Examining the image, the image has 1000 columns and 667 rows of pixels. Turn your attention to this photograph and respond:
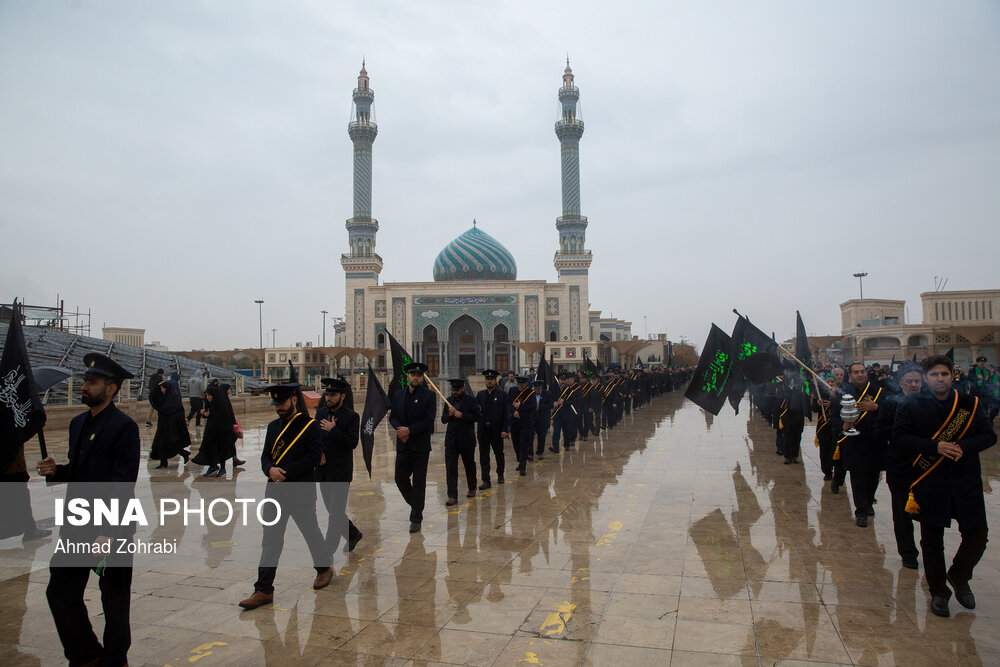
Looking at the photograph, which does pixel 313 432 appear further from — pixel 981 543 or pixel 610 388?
pixel 610 388

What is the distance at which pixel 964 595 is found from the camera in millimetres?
3623

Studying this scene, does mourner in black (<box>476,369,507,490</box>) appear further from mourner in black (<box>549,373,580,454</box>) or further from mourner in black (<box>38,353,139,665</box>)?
mourner in black (<box>38,353,139,665</box>)

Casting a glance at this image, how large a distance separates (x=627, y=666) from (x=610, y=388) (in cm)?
1116

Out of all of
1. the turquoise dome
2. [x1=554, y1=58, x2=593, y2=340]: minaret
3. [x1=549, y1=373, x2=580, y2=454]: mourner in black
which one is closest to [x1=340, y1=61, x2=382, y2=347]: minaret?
the turquoise dome

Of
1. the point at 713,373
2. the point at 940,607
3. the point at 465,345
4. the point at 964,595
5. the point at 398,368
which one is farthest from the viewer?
the point at 465,345

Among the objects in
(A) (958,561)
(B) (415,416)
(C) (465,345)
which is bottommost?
(A) (958,561)

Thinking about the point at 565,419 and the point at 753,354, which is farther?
the point at 565,419

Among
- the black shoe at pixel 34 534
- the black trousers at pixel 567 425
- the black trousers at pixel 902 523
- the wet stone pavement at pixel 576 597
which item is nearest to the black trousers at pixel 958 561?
the wet stone pavement at pixel 576 597

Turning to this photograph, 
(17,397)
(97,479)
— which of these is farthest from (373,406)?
(97,479)

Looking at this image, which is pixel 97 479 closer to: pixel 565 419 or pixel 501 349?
pixel 565 419

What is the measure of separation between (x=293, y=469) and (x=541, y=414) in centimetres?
659

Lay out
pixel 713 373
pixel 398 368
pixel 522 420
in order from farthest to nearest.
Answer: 1. pixel 522 420
2. pixel 713 373
3. pixel 398 368

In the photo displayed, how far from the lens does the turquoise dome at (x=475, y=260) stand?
47.0m

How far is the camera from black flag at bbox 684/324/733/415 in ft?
25.2
